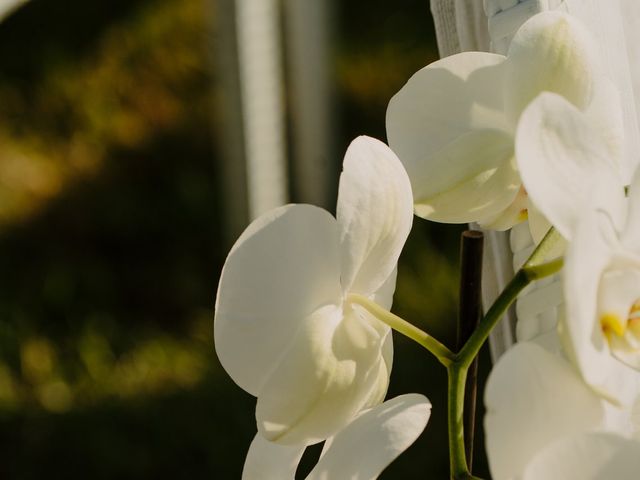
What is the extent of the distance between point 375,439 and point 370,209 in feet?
0.26

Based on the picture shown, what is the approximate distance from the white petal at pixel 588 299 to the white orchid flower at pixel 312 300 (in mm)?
70

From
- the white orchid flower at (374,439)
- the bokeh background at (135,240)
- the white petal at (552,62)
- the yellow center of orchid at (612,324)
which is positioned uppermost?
the white petal at (552,62)

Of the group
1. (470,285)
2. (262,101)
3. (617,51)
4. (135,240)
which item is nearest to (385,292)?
(470,285)

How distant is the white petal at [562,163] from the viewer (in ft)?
0.93

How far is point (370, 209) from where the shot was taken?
0.32 metres

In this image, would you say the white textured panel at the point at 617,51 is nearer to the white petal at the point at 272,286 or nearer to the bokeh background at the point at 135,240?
the white petal at the point at 272,286

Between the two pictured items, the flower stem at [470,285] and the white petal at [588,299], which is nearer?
the white petal at [588,299]

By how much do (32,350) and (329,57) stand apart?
2.12 ft

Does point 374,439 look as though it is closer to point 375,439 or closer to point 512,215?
point 375,439

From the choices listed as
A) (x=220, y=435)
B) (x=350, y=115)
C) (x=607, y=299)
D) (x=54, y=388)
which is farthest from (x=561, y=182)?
(x=350, y=115)

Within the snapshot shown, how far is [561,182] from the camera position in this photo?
0.95 ft

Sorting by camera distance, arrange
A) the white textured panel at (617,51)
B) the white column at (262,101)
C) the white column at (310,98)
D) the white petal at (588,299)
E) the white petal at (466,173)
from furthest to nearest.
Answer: the white column at (310,98), the white column at (262,101), the white textured panel at (617,51), the white petal at (466,173), the white petal at (588,299)

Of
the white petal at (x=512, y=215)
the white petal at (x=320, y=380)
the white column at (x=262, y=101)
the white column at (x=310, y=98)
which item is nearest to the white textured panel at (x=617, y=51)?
the white petal at (x=512, y=215)

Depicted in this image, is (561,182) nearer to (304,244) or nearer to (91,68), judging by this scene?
(304,244)
